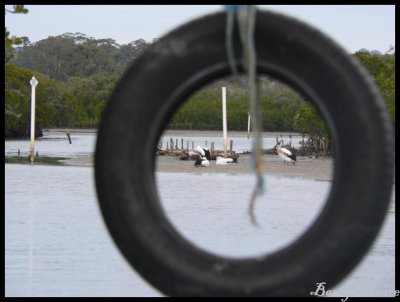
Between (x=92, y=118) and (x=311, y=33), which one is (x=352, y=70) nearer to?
(x=311, y=33)

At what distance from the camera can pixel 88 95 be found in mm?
92062

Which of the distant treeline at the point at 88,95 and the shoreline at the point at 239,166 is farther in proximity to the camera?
the distant treeline at the point at 88,95

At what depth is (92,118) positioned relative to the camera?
100375mm

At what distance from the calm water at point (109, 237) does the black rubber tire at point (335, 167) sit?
3.01 ft

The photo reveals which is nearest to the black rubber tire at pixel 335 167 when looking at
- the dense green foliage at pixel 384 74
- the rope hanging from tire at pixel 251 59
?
the rope hanging from tire at pixel 251 59

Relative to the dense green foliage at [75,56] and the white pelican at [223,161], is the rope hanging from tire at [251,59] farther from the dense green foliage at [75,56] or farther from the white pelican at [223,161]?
the dense green foliage at [75,56]

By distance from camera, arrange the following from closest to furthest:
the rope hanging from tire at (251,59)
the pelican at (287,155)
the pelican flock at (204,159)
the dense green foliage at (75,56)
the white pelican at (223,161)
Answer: the rope hanging from tire at (251,59), the pelican at (287,155), the pelican flock at (204,159), the white pelican at (223,161), the dense green foliage at (75,56)

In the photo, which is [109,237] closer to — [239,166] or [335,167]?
[335,167]

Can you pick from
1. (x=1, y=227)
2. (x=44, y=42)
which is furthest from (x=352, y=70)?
(x=44, y=42)

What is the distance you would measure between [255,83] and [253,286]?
0.58 m

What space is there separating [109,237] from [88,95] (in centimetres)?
8690

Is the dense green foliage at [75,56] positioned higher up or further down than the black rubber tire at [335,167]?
higher up

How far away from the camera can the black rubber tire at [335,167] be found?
10.4 ft

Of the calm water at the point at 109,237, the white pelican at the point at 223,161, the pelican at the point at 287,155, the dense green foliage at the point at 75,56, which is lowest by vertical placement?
the calm water at the point at 109,237
